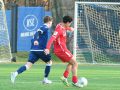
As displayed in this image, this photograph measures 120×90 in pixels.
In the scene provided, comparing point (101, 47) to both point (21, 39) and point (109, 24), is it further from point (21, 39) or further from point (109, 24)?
point (21, 39)

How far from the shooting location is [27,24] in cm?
3325

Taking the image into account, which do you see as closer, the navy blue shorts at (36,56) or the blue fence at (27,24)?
the navy blue shorts at (36,56)

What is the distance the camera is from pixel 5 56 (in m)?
27.2

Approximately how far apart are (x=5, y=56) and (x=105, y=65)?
4634 millimetres

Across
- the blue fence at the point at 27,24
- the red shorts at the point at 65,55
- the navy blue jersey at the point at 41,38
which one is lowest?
the blue fence at the point at 27,24

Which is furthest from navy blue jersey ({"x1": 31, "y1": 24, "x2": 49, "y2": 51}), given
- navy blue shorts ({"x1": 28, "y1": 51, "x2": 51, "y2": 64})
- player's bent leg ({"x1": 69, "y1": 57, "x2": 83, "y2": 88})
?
player's bent leg ({"x1": 69, "y1": 57, "x2": 83, "y2": 88})

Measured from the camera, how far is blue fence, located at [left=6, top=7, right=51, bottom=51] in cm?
3291

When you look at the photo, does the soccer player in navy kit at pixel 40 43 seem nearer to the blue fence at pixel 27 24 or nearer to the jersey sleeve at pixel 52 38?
the jersey sleeve at pixel 52 38

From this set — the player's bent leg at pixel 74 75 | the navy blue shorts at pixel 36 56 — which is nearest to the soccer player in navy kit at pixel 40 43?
the navy blue shorts at pixel 36 56

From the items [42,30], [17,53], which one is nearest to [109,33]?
[17,53]

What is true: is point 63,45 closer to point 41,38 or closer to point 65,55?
point 65,55

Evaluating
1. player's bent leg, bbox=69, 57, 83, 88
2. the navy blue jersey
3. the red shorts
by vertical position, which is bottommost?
player's bent leg, bbox=69, 57, 83, 88

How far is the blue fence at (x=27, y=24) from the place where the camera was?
108 ft

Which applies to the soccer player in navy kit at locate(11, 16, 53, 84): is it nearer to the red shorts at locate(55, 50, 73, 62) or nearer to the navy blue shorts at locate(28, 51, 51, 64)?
the navy blue shorts at locate(28, 51, 51, 64)
